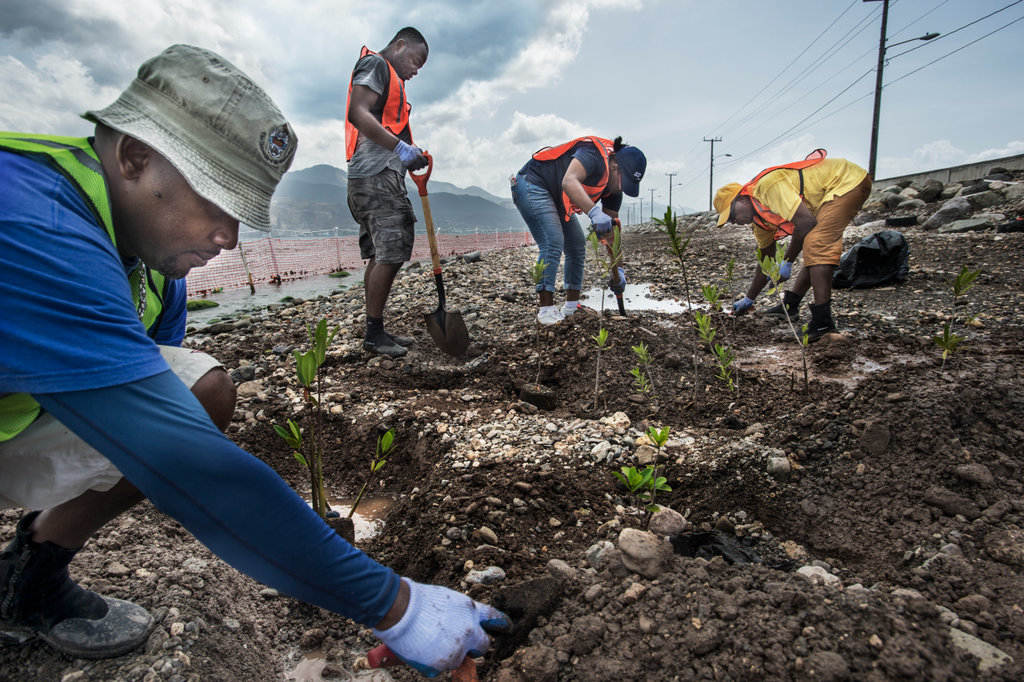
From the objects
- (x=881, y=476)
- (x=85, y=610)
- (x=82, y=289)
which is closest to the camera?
(x=82, y=289)

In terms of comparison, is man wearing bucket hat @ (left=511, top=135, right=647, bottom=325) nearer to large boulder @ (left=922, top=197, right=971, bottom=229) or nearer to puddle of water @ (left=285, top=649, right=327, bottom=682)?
puddle of water @ (left=285, top=649, right=327, bottom=682)

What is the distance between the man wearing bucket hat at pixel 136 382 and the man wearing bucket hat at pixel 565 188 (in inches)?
129

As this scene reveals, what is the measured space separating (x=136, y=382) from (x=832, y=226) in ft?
14.4

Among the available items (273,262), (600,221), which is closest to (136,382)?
(600,221)

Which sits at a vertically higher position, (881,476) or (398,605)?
(398,605)

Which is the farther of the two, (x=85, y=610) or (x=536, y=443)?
(x=536, y=443)

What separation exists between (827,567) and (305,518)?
151 centimetres

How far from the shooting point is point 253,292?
28.1 ft

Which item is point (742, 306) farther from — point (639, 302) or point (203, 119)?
point (203, 119)

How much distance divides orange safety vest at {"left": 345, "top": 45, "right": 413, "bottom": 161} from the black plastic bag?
15.9 ft

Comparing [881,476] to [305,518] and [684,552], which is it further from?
[305,518]

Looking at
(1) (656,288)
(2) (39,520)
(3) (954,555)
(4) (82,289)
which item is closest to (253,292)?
(1) (656,288)

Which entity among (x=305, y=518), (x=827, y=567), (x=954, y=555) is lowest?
(x=827, y=567)

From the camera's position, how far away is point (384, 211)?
3.76m
